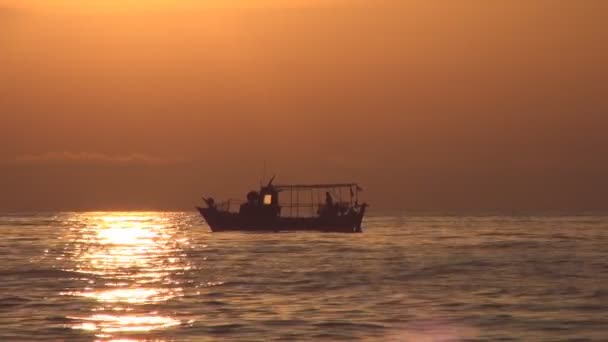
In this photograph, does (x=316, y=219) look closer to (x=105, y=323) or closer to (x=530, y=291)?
(x=530, y=291)

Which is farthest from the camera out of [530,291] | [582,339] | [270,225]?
[270,225]

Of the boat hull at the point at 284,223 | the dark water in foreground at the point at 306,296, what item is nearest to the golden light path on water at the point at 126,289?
the dark water in foreground at the point at 306,296

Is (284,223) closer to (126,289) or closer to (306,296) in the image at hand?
(126,289)

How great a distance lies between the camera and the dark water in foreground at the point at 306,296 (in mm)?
34688

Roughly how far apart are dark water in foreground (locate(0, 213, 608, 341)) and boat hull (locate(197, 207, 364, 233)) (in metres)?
29.9

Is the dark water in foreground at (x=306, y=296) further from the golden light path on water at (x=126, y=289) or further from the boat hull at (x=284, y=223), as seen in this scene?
the boat hull at (x=284, y=223)

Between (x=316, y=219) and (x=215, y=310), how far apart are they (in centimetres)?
7686

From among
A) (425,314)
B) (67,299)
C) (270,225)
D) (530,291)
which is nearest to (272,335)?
(425,314)

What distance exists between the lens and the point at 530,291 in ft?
161

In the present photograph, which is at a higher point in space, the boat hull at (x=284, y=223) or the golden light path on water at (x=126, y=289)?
the boat hull at (x=284, y=223)

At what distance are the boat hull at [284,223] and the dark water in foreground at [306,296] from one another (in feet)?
98.0

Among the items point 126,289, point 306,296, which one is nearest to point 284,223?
point 126,289

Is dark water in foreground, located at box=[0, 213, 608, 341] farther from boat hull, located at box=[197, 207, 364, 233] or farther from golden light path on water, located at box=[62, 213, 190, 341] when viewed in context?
boat hull, located at box=[197, 207, 364, 233]

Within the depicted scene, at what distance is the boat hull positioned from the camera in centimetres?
11438
